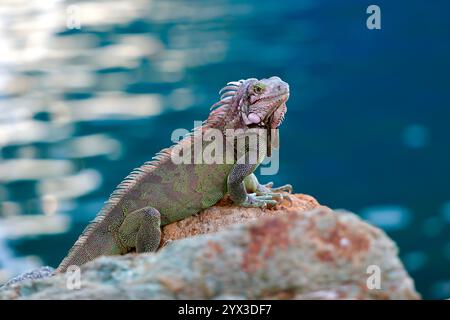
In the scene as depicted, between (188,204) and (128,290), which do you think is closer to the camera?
(128,290)

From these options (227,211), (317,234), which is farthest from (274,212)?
(317,234)

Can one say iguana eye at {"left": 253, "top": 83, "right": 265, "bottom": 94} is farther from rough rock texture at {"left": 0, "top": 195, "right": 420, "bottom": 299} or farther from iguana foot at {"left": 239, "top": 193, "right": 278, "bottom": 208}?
rough rock texture at {"left": 0, "top": 195, "right": 420, "bottom": 299}

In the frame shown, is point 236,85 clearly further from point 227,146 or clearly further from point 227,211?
point 227,211

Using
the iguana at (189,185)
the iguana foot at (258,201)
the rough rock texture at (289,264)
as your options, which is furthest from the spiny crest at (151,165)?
the rough rock texture at (289,264)

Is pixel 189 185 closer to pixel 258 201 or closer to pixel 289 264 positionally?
pixel 258 201

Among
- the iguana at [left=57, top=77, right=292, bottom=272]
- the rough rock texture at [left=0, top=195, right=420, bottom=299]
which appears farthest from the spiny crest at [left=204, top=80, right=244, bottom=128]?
the rough rock texture at [left=0, top=195, right=420, bottom=299]

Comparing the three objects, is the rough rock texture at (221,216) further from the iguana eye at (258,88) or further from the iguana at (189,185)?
the iguana eye at (258,88)

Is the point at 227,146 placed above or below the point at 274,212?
above
